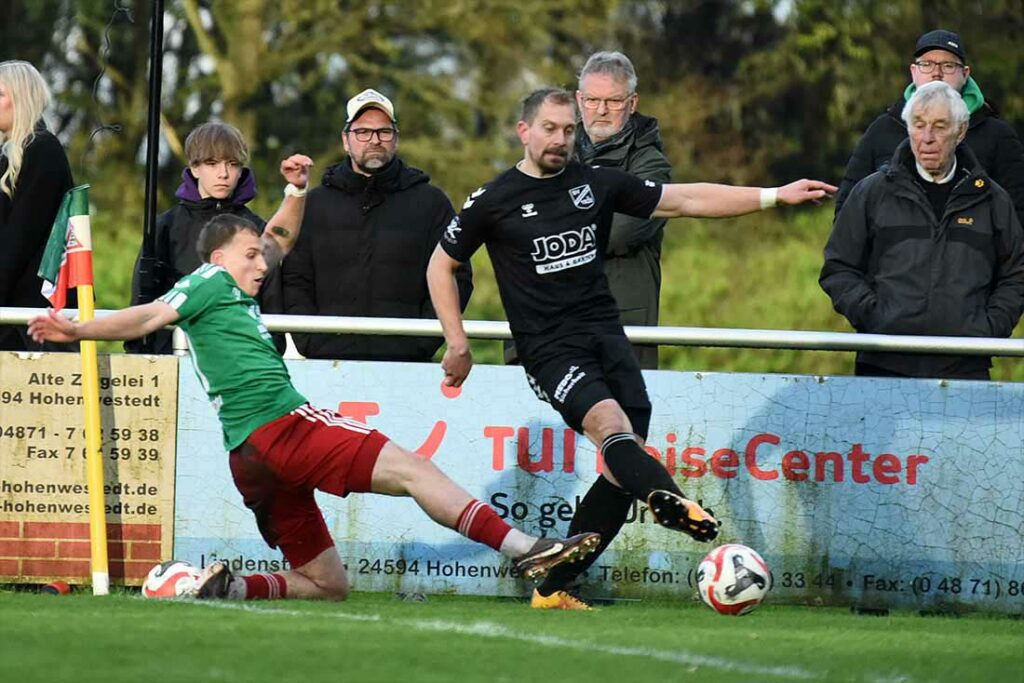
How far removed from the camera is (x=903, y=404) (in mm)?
9531

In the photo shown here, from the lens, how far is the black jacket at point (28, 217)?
9.59 meters

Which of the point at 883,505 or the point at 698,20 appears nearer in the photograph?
the point at 883,505

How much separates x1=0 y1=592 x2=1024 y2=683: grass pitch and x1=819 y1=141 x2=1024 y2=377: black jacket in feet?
5.96

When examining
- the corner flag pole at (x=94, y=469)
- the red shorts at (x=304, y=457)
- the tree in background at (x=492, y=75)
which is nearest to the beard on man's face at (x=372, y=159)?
the corner flag pole at (x=94, y=469)

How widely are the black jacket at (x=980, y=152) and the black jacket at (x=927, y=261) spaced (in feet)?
1.80

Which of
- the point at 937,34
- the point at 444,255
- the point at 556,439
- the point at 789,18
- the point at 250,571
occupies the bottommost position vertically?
the point at 250,571

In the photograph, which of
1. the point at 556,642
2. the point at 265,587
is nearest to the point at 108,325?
the point at 265,587

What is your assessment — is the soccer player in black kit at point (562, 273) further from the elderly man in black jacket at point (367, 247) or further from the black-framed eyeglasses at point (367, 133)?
the black-framed eyeglasses at point (367, 133)

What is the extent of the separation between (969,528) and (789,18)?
57.5 feet

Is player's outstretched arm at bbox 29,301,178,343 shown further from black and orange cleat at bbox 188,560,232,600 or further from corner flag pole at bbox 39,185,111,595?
corner flag pole at bbox 39,185,111,595

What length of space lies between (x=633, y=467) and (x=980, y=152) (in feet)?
11.4

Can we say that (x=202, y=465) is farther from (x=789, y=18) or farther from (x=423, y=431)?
(x=789, y=18)

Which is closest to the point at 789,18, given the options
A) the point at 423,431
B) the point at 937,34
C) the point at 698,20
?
the point at 698,20

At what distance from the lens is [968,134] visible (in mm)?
10281
